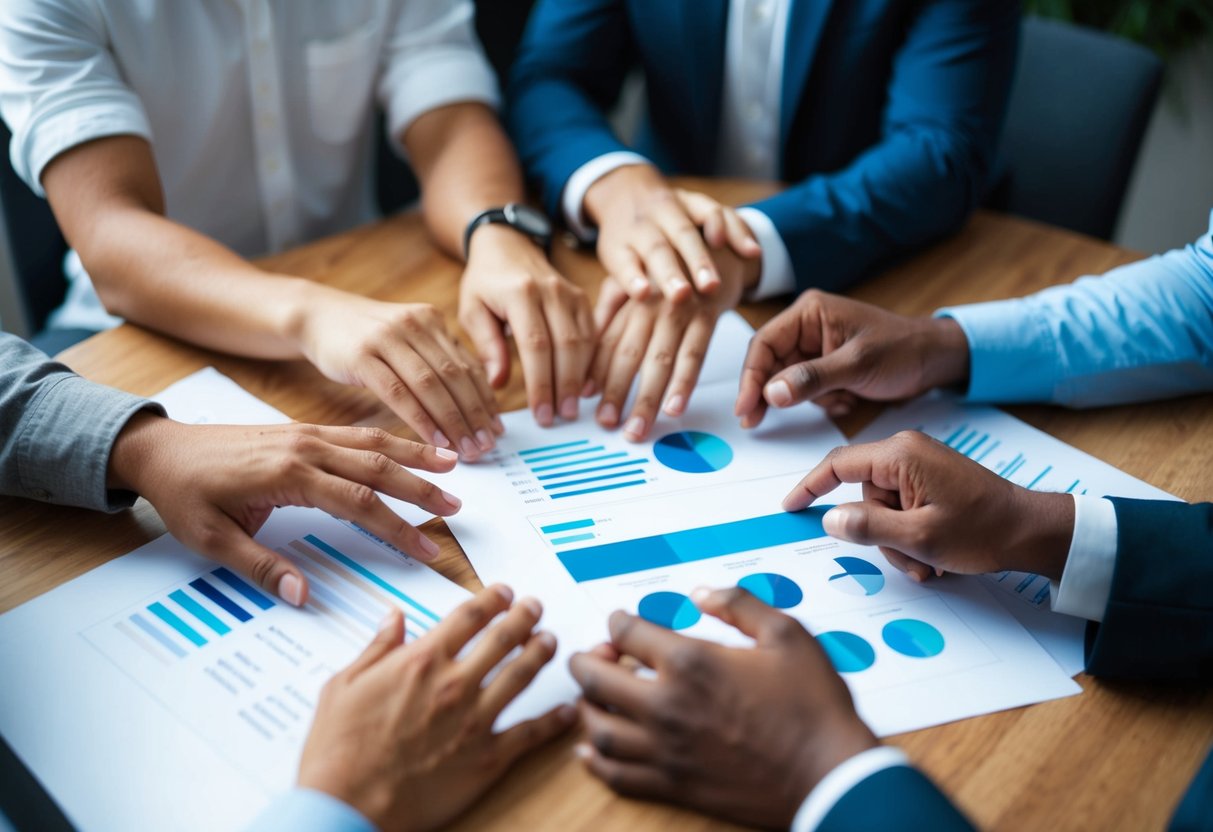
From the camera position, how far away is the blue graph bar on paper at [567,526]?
2.59 feet

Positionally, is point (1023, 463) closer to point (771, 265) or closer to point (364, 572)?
point (771, 265)

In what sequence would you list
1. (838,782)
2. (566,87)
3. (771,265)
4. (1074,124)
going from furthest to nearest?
1. (1074,124)
2. (566,87)
3. (771,265)
4. (838,782)

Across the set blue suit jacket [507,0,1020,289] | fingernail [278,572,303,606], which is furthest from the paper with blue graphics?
blue suit jacket [507,0,1020,289]

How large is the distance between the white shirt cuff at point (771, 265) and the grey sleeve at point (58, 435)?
0.68 meters

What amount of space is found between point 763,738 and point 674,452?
34 centimetres

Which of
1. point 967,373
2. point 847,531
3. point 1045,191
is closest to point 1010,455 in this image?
point 967,373

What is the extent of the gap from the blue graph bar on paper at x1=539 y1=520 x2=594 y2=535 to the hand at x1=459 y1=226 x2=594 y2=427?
6.3 inches

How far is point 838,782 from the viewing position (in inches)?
22.8

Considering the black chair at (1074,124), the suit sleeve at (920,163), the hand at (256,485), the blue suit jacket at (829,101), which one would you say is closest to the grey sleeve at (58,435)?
the hand at (256,485)

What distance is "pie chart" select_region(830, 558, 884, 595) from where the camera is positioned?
75 centimetres

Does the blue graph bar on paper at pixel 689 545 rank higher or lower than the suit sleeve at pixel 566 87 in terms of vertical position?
lower

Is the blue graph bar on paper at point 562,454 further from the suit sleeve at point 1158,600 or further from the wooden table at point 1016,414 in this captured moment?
the suit sleeve at point 1158,600

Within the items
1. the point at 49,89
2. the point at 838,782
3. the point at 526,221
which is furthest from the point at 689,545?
the point at 49,89

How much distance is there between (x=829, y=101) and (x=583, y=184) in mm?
436
